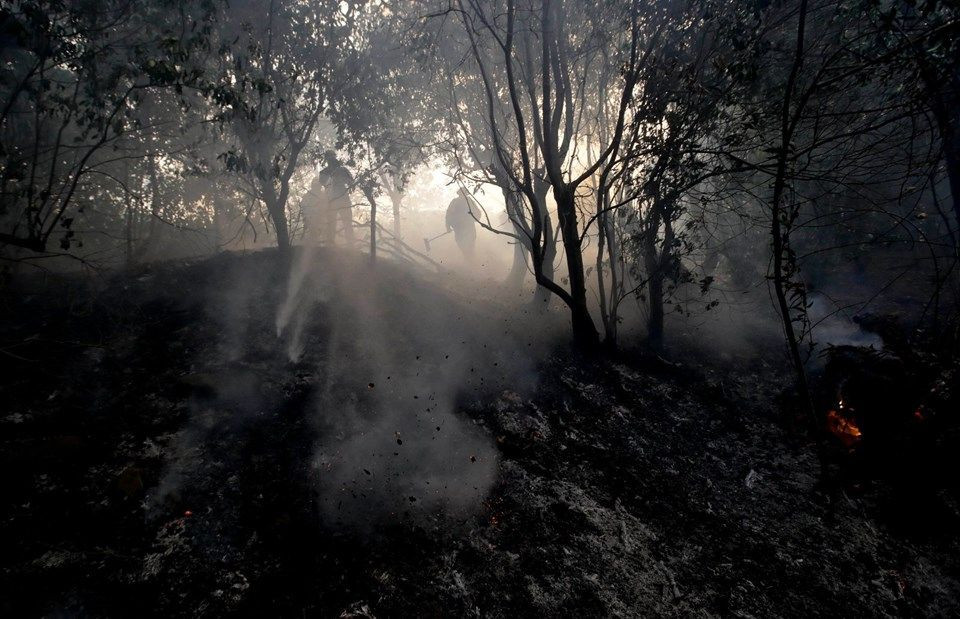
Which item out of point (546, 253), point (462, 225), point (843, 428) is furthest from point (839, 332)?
point (462, 225)

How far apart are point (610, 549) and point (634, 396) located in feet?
12.3

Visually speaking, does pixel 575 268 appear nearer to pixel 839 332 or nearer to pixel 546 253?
pixel 546 253

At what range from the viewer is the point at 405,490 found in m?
4.97

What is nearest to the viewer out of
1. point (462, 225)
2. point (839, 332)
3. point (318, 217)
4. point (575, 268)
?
point (575, 268)

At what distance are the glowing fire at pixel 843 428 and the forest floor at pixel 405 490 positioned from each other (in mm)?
476

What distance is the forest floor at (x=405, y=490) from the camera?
380 centimetres

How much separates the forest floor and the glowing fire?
48 cm

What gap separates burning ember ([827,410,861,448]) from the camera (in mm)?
6245

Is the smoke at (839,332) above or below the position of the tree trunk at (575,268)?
below

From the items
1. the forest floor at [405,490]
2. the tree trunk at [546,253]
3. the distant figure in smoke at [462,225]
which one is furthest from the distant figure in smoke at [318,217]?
the tree trunk at [546,253]

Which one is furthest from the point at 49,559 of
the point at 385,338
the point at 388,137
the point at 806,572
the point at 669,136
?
the point at 388,137

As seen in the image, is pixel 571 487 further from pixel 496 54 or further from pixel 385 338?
pixel 496 54

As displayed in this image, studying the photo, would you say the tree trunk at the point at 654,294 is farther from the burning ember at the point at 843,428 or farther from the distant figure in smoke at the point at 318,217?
the distant figure in smoke at the point at 318,217

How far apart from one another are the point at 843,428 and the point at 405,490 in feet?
21.9
